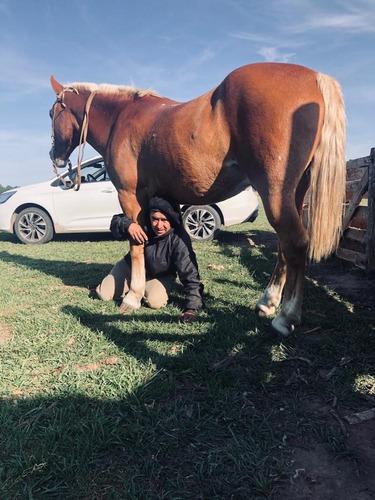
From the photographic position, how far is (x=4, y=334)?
348cm

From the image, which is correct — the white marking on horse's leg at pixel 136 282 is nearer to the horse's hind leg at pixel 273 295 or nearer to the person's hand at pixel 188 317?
the person's hand at pixel 188 317

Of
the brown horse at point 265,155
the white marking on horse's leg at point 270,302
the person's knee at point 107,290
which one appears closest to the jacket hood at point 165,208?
the brown horse at point 265,155

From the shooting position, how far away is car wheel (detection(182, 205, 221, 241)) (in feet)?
27.4

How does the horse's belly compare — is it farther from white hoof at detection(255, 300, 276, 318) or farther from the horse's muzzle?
the horse's muzzle

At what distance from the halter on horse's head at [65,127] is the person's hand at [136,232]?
149cm

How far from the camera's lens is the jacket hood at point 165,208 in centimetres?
Answer: 382

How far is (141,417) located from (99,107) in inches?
148

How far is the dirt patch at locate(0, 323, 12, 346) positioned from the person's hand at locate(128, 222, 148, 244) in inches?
59.5

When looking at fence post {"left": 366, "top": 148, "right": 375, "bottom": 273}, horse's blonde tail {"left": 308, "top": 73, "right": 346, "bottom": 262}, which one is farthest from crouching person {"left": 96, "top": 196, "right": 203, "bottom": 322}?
fence post {"left": 366, "top": 148, "right": 375, "bottom": 273}

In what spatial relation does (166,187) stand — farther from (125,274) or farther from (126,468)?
(126,468)

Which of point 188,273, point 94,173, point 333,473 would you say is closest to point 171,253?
point 188,273

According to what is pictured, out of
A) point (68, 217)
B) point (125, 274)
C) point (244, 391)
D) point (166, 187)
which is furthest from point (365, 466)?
point (68, 217)

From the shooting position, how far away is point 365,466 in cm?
Result: 178

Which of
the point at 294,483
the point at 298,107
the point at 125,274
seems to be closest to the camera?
the point at 294,483
